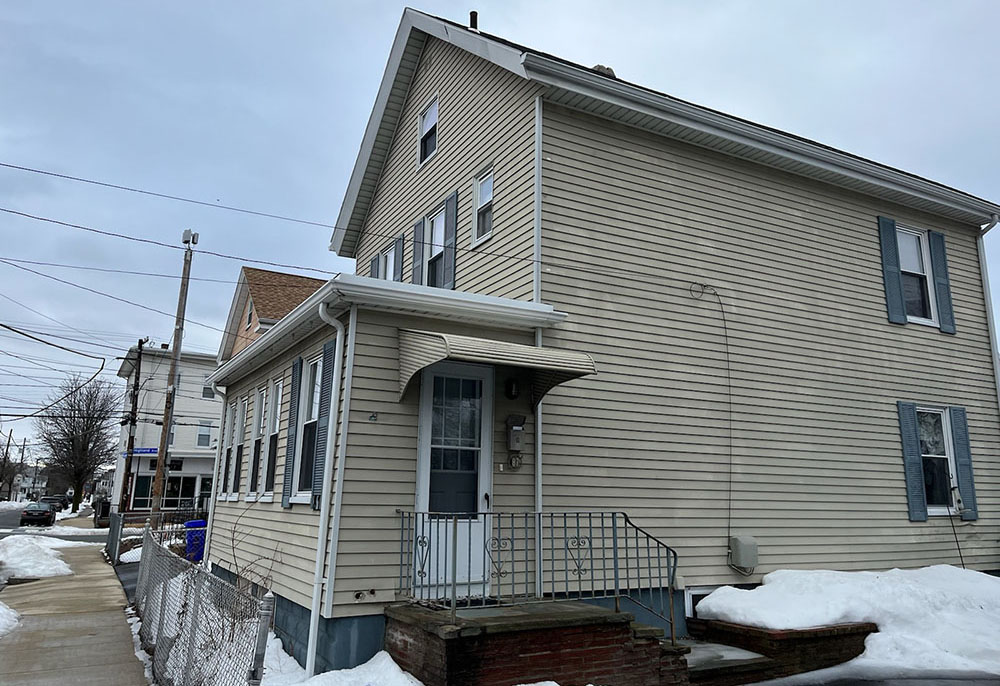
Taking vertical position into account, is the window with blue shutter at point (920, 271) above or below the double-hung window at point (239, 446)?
above

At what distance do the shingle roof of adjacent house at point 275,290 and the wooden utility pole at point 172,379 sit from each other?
9.09ft

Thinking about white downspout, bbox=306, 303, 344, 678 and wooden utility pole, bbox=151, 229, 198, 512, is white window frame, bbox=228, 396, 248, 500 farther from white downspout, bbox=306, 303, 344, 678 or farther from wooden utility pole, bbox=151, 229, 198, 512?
wooden utility pole, bbox=151, 229, 198, 512

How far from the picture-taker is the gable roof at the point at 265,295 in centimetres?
2520

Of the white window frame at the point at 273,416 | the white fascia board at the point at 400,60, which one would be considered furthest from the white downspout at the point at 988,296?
the white window frame at the point at 273,416

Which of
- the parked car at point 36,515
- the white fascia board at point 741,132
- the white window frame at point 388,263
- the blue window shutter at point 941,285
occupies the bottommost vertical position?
the parked car at point 36,515

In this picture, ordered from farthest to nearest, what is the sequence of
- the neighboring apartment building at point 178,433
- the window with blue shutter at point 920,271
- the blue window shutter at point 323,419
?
the neighboring apartment building at point 178,433
the window with blue shutter at point 920,271
the blue window shutter at point 323,419

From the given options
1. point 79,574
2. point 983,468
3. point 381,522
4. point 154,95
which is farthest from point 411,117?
point 79,574

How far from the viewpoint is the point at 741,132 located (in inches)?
399

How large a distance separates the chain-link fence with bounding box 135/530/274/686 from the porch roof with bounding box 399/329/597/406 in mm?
2583

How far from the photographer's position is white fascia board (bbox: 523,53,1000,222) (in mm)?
8891

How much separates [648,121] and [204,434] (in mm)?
37241

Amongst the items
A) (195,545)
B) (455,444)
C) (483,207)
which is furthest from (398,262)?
(195,545)

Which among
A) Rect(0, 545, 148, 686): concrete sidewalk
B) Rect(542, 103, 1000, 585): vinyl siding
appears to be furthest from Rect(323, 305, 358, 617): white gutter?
Rect(0, 545, 148, 686): concrete sidewalk

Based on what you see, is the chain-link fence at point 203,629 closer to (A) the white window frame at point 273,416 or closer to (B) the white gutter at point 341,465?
(B) the white gutter at point 341,465
